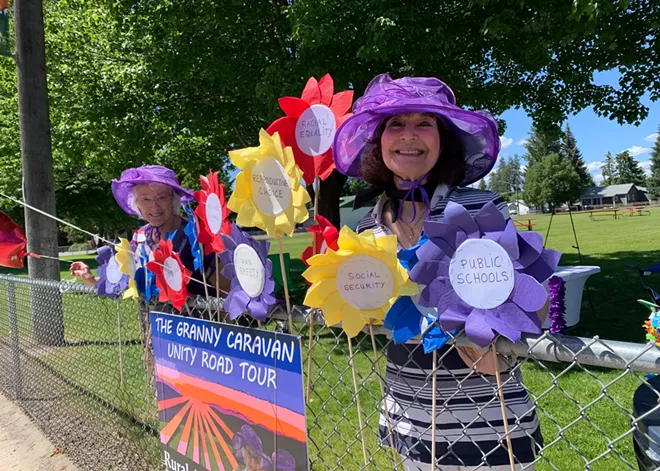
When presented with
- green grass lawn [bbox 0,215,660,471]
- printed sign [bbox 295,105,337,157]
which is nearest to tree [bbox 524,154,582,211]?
green grass lawn [bbox 0,215,660,471]

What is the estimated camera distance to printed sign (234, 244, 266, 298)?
5.25 ft

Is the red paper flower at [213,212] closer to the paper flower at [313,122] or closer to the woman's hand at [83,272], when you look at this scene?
the paper flower at [313,122]

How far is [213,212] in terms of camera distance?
1820 mm

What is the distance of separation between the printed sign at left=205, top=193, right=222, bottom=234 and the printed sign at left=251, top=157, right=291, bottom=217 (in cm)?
30

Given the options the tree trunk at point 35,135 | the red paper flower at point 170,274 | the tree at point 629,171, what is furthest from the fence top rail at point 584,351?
the tree at point 629,171

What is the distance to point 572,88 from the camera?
7867 millimetres

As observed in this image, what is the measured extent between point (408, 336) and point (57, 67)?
926 cm

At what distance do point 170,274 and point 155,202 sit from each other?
0.96 m

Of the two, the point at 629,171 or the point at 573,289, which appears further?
the point at 629,171

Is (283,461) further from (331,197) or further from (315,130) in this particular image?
(331,197)

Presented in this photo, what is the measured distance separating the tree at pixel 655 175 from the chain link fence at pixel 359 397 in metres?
87.7

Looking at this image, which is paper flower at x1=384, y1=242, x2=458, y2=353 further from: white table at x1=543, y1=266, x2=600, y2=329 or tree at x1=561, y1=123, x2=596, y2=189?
tree at x1=561, y1=123, x2=596, y2=189

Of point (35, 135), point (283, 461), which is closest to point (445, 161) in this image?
point (283, 461)

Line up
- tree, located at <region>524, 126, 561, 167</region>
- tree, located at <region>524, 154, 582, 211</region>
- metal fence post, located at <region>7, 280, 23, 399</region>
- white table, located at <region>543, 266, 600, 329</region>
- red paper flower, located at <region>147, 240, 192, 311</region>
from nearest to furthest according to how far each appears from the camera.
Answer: red paper flower, located at <region>147, 240, 192, 311</region>
metal fence post, located at <region>7, 280, 23, 399</region>
white table, located at <region>543, 266, 600, 329</region>
tree, located at <region>524, 154, 582, 211</region>
tree, located at <region>524, 126, 561, 167</region>
